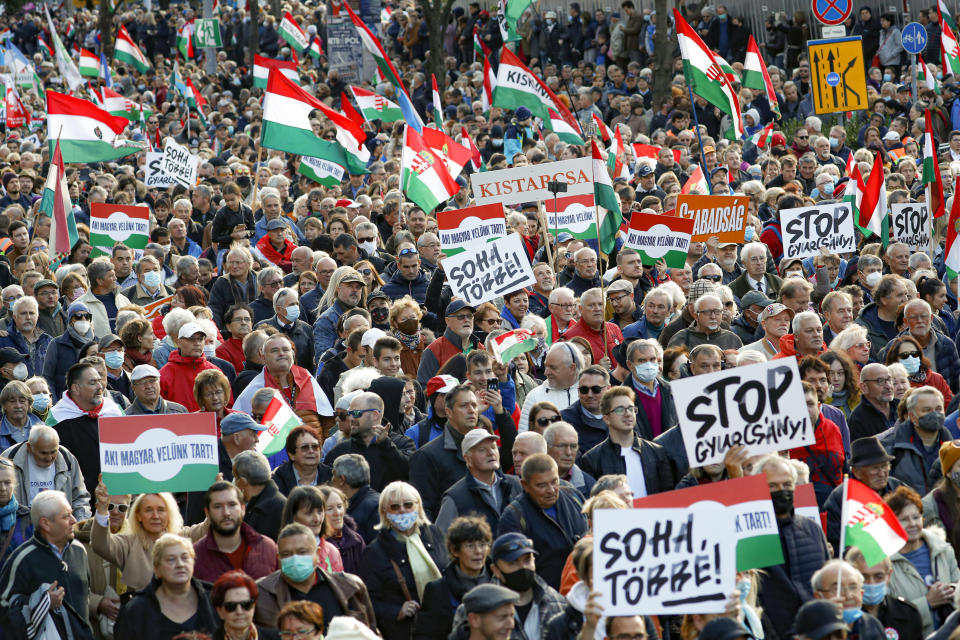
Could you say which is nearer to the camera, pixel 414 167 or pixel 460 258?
pixel 460 258

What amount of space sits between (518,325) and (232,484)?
4.39 m

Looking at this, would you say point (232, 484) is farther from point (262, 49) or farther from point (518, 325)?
point (262, 49)

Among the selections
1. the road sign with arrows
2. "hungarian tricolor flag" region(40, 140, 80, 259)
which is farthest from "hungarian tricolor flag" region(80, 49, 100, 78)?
the road sign with arrows

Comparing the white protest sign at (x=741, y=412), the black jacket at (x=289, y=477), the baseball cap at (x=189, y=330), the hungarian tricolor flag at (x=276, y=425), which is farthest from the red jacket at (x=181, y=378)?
the white protest sign at (x=741, y=412)

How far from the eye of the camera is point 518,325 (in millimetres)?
11797

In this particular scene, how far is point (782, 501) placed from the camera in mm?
7516

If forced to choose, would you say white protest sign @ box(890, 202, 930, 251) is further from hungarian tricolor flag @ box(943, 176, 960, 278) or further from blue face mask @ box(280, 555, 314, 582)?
blue face mask @ box(280, 555, 314, 582)

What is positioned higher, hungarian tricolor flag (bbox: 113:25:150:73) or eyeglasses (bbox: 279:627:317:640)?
hungarian tricolor flag (bbox: 113:25:150:73)

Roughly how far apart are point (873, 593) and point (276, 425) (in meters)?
3.74

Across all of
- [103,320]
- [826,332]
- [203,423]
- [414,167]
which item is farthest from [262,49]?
[203,423]

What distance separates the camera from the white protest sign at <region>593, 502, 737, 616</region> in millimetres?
6336

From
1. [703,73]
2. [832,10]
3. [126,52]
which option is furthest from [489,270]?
[126,52]

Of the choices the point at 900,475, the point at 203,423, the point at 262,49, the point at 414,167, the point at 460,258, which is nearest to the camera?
the point at 203,423

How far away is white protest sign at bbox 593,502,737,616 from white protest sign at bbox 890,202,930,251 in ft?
27.1
